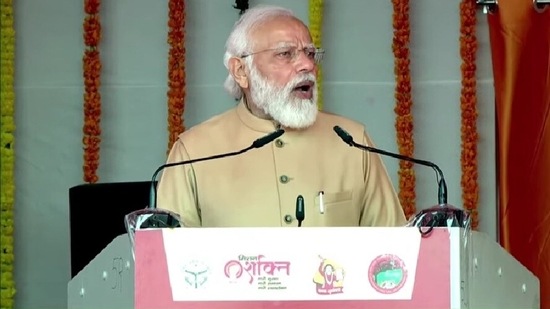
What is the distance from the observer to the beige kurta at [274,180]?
3.07m

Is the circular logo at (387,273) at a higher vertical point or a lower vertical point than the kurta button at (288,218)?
lower

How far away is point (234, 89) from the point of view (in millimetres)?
3301

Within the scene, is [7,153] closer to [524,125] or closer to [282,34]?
[282,34]

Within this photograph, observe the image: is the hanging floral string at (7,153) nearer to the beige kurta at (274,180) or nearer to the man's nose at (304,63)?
the beige kurta at (274,180)

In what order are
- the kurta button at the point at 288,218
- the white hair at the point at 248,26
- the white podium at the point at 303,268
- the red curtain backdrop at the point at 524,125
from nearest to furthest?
1. the white podium at the point at 303,268
2. the kurta button at the point at 288,218
3. the white hair at the point at 248,26
4. the red curtain backdrop at the point at 524,125

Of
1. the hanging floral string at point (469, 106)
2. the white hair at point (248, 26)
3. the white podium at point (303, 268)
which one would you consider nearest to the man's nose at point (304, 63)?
the white hair at point (248, 26)

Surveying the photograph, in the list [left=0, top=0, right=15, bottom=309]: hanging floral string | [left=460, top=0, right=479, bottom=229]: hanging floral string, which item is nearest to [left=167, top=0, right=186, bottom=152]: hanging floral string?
[left=0, top=0, right=15, bottom=309]: hanging floral string

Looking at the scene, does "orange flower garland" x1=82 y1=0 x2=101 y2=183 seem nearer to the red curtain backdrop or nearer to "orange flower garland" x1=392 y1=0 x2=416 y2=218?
"orange flower garland" x1=392 y1=0 x2=416 y2=218

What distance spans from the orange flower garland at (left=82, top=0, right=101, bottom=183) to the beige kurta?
1263mm

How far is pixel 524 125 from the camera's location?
13.9 ft

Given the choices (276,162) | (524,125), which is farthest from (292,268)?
(524,125)

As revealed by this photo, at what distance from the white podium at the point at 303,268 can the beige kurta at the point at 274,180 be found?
A: 2.77 ft

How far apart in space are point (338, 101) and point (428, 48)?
0.42m

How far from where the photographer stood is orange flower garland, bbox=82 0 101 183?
442 cm
